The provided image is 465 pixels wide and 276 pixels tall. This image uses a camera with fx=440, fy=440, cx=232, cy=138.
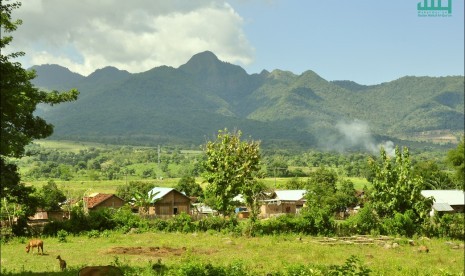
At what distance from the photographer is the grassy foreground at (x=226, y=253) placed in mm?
22031

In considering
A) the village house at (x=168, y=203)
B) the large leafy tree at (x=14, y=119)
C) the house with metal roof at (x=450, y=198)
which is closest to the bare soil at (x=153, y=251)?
the large leafy tree at (x=14, y=119)

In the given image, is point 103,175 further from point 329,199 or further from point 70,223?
point 70,223

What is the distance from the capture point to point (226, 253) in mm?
27828

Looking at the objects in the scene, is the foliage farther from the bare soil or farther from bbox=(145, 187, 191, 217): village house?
the bare soil

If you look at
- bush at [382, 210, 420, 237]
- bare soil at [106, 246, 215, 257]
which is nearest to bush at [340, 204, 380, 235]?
bush at [382, 210, 420, 237]

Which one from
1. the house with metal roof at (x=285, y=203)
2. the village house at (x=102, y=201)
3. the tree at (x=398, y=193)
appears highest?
the tree at (x=398, y=193)

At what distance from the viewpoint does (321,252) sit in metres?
28.0

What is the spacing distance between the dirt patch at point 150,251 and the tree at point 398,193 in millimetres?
21841

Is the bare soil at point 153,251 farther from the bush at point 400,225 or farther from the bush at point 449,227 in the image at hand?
the bush at point 449,227

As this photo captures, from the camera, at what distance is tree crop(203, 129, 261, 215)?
41312 millimetres

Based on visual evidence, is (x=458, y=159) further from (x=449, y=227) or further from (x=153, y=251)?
(x=153, y=251)

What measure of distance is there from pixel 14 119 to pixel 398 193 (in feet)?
116

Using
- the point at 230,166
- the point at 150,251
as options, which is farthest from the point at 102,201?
the point at 150,251

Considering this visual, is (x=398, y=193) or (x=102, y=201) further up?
(x=398, y=193)
